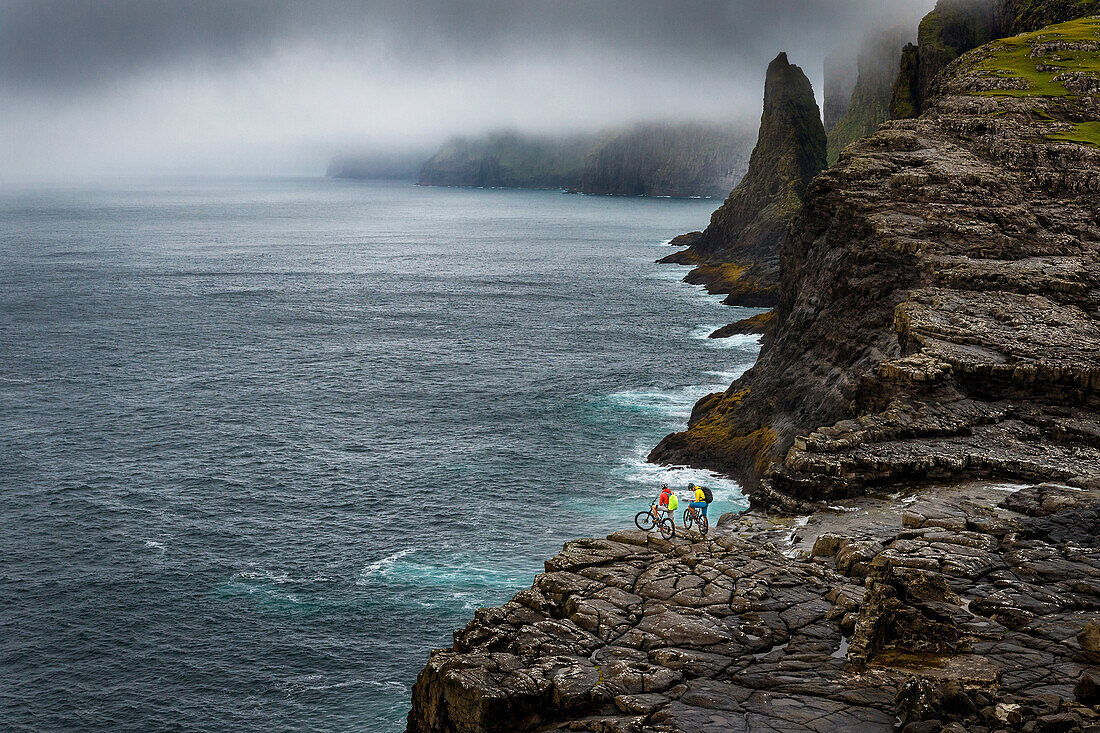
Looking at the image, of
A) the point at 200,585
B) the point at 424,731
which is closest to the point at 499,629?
the point at 424,731

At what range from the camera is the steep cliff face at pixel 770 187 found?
148 metres

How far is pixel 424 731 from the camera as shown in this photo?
23828mm

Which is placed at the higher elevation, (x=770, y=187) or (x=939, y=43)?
(x=939, y=43)

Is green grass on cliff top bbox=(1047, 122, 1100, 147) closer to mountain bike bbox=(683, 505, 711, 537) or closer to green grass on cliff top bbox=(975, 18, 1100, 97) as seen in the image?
green grass on cliff top bbox=(975, 18, 1100, 97)

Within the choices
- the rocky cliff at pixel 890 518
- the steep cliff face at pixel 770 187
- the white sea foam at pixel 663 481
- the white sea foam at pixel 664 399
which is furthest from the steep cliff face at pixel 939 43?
the white sea foam at pixel 663 481

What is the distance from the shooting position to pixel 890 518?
1247 inches

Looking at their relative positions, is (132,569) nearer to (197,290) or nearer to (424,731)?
(424,731)

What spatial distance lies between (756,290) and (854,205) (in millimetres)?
74116


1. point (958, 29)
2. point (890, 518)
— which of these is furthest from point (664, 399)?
point (958, 29)

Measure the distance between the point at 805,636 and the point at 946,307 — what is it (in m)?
28.1

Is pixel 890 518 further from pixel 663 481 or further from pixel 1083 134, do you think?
pixel 1083 134

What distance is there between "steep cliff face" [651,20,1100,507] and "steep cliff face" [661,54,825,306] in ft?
218

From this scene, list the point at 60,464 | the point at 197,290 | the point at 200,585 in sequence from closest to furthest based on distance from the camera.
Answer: the point at 200,585
the point at 60,464
the point at 197,290

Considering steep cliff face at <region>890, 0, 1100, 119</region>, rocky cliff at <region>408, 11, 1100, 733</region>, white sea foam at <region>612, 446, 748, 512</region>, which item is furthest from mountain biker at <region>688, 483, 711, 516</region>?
steep cliff face at <region>890, 0, 1100, 119</region>
